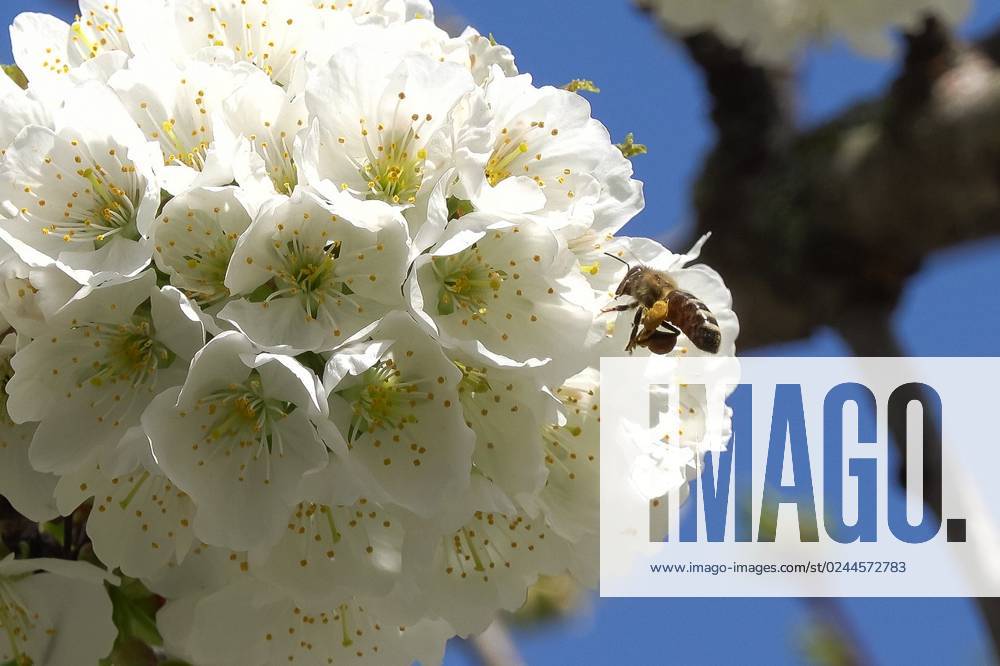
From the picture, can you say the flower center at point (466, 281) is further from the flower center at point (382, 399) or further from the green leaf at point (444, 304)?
the flower center at point (382, 399)

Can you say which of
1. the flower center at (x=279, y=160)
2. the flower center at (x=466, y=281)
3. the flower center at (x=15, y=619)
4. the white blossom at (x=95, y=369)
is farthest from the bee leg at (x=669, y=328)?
the flower center at (x=15, y=619)

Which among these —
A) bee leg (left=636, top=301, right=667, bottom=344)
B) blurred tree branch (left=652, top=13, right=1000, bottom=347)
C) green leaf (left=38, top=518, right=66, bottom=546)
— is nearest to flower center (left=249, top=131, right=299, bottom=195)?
bee leg (left=636, top=301, right=667, bottom=344)

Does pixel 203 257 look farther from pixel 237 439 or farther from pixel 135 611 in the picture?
pixel 135 611

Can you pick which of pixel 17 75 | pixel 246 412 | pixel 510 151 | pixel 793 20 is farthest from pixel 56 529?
pixel 793 20

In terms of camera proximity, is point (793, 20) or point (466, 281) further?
point (793, 20)

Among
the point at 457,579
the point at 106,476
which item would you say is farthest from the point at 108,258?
the point at 457,579

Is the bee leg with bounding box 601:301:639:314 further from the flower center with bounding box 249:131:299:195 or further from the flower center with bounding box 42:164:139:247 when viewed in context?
the flower center with bounding box 42:164:139:247
